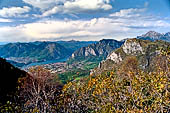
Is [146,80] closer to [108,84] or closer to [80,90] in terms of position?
[108,84]

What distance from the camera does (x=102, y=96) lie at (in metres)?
12.9

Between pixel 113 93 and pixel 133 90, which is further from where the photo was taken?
pixel 113 93

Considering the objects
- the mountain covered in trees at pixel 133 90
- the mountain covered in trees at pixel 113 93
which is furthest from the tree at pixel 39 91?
the mountain covered in trees at pixel 133 90

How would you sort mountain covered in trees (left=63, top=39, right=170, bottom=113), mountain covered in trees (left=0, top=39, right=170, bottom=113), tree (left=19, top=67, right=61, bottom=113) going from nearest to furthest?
mountain covered in trees (left=63, top=39, right=170, bottom=113) < mountain covered in trees (left=0, top=39, right=170, bottom=113) < tree (left=19, top=67, right=61, bottom=113)

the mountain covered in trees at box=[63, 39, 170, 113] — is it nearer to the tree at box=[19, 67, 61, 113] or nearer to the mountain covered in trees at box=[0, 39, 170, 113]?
the mountain covered in trees at box=[0, 39, 170, 113]

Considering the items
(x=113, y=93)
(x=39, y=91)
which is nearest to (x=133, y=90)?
(x=113, y=93)

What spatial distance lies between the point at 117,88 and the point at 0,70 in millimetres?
35334

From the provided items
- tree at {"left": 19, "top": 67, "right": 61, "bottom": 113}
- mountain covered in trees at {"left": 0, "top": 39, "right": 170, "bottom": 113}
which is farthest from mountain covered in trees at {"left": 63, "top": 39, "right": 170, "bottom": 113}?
tree at {"left": 19, "top": 67, "right": 61, "bottom": 113}

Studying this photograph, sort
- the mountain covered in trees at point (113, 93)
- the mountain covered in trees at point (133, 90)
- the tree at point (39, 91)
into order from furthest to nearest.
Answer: the tree at point (39, 91) → the mountain covered in trees at point (113, 93) → the mountain covered in trees at point (133, 90)

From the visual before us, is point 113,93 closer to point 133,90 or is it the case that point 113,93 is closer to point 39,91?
point 133,90

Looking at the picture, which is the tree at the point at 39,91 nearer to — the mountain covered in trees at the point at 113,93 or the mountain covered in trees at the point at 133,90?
the mountain covered in trees at the point at 113,93

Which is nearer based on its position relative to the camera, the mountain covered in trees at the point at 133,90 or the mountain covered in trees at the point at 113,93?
the mountain covered in trees at the point at 133,90

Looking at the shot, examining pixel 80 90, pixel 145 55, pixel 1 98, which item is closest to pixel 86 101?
pixel 80 90

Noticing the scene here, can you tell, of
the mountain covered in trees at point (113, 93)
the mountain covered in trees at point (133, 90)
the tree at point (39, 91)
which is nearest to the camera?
the mountain covered in trees at point (133, 90)
